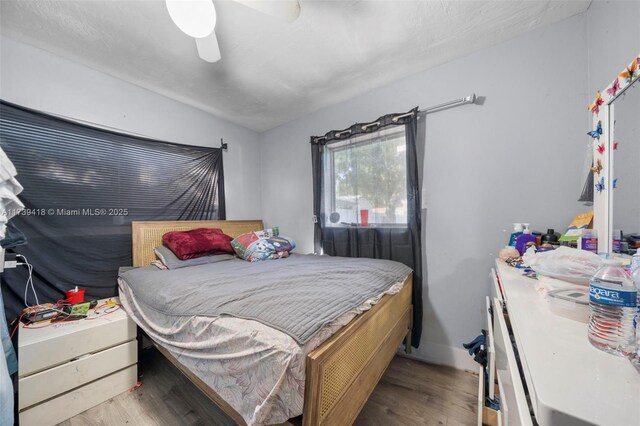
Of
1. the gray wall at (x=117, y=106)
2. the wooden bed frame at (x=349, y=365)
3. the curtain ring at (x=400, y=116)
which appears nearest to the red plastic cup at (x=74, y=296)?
the wooden bed frame at (x=349, y=365)

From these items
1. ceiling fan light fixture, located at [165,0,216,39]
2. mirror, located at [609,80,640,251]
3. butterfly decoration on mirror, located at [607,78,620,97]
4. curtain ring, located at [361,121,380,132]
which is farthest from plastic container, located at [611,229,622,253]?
ceiling fan light fixture, located at [165,0,216,39]

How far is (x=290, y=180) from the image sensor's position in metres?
3.04

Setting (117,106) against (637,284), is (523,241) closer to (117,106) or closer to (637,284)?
(637,284)

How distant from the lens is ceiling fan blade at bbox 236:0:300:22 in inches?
43.6

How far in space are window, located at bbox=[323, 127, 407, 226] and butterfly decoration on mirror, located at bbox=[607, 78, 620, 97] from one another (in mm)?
1177

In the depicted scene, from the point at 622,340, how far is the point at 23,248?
2916mm

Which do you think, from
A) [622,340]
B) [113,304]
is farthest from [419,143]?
[113,304]

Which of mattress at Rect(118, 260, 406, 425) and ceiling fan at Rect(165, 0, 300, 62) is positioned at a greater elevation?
ceiling fan at Rect(165, 0, 300, 62)

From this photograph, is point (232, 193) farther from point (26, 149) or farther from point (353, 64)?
point (353, 64)

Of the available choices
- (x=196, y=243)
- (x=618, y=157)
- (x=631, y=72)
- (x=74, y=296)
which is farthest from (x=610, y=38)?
(x=74, y=296)

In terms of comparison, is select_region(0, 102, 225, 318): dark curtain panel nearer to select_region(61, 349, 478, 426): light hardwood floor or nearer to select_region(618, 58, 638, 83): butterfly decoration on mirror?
select_region(61, 349, 478, 426): light hardwood floor

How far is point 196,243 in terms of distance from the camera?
7.21ft

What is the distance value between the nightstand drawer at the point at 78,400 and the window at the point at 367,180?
2.03 meters

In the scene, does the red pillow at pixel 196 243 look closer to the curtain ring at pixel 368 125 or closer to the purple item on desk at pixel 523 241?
the curtain ring at pixel 368 125
